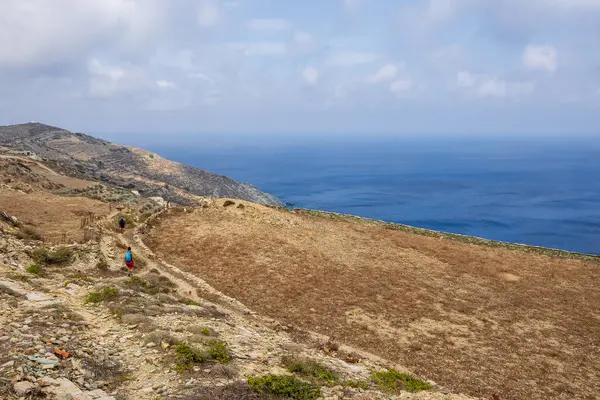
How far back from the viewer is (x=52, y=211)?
31062 millimetres

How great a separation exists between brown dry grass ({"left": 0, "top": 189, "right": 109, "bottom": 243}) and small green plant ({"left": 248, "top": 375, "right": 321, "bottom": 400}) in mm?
19300

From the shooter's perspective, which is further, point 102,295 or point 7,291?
point 102,295

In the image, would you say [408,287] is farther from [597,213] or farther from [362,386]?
[597,213]

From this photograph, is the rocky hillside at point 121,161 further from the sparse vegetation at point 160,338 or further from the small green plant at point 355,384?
the small green plant at point 355,384

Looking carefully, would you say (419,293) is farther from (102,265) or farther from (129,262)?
(102,265)

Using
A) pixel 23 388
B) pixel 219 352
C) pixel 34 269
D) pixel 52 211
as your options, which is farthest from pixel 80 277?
pixel 52 211

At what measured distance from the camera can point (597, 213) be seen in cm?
12225

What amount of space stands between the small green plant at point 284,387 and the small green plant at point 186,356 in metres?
1.76

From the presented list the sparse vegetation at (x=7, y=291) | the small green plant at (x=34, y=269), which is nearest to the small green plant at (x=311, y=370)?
the sparse vegetation at (x=7, y=291)

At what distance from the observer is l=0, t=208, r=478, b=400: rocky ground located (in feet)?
32.9

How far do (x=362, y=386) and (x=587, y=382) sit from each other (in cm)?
1071

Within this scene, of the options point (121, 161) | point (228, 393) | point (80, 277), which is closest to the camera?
point (228, 393)

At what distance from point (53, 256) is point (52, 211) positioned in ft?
43.3

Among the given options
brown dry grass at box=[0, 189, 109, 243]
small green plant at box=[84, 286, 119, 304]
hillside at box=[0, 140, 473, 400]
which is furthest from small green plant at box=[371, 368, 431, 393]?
brown dry grass at box=[0, 189, 109, 243]
